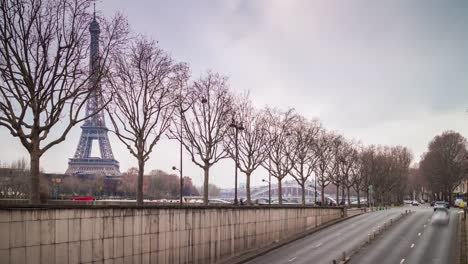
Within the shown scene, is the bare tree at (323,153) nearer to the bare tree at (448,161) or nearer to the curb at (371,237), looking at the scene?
the curb at (371,237)

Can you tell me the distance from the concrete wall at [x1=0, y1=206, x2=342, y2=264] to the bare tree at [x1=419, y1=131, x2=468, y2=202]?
307 feet

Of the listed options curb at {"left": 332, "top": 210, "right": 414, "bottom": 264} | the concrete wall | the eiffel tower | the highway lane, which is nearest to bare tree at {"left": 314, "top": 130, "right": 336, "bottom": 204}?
curb at {"left": 332, "top": 210, "right": 414, "bottom": 264}

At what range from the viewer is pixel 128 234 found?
87.7ft

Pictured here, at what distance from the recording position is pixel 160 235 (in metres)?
30.1

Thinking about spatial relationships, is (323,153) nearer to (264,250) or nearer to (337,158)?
(337,158)

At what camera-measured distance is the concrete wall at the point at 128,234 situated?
64.7ft

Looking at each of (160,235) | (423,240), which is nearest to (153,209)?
(160,235)

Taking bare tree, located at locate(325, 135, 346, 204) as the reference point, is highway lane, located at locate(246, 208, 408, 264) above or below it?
below

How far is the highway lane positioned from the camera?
41.8m

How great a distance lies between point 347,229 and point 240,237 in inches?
1082

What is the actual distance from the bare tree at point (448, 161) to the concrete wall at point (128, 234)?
93537 millimetres

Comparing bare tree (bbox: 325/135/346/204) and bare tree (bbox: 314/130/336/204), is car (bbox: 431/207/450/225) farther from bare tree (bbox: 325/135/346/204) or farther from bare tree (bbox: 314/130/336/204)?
bare tree (bbox: 325/135/346/204)

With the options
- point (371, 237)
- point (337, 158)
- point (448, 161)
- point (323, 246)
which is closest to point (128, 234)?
point (323, 246)

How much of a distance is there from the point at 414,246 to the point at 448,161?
87.4m
